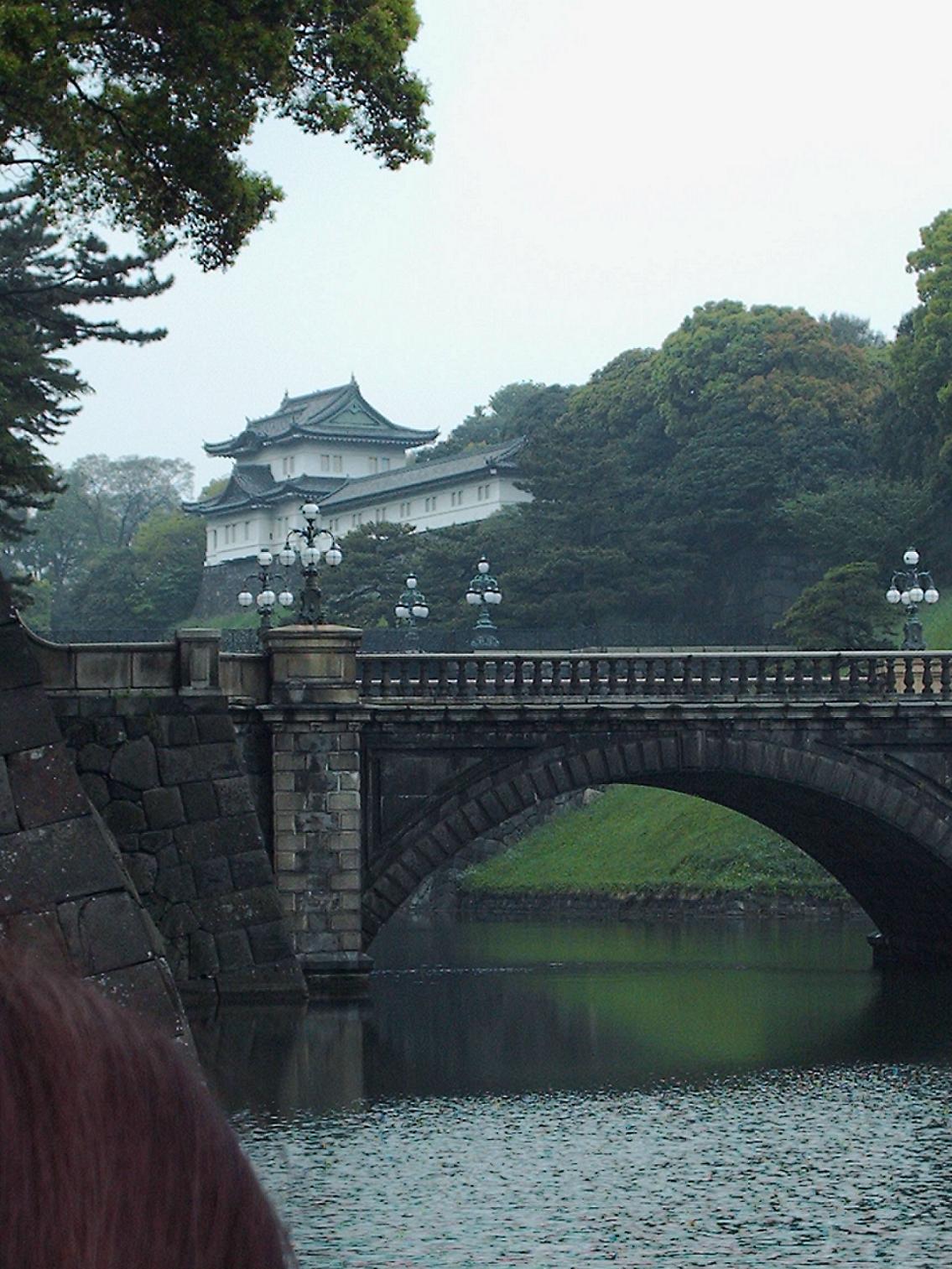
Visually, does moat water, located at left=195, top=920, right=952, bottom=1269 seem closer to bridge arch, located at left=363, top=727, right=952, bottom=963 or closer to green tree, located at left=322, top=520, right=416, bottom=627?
bridge arch, located at left=363, top=727, right=952, bottom=963

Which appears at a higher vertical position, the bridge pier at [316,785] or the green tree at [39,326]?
the green tree at [39,326]

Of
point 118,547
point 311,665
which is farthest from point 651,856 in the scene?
point 118,547

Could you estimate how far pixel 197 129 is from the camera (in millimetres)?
22609

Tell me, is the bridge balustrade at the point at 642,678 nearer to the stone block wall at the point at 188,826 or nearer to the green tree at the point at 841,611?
the stone block wall at the point at 188,826

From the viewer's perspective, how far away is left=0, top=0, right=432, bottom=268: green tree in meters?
21.3

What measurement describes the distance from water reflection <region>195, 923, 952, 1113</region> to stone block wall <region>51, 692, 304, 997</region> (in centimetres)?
88

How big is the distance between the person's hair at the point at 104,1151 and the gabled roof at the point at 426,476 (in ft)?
283

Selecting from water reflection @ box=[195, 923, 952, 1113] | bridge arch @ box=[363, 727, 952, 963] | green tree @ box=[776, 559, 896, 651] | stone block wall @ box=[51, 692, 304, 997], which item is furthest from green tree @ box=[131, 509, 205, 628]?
stone block wall @ box=[51, 692, 304, 997]

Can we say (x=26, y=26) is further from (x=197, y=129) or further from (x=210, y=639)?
(x=210, y=639)

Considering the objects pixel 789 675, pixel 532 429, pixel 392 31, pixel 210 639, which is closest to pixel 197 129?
pixel 392 31

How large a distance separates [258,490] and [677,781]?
241 ft

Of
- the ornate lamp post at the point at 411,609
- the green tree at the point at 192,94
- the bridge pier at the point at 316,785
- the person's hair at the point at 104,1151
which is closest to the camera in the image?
the person's hair at the point at 104,1151

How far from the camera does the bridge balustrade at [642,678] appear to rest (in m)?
35.4

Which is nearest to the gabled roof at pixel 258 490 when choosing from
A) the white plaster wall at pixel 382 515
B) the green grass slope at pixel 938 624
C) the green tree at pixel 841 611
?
the white plaster wall at pixel 382 515
